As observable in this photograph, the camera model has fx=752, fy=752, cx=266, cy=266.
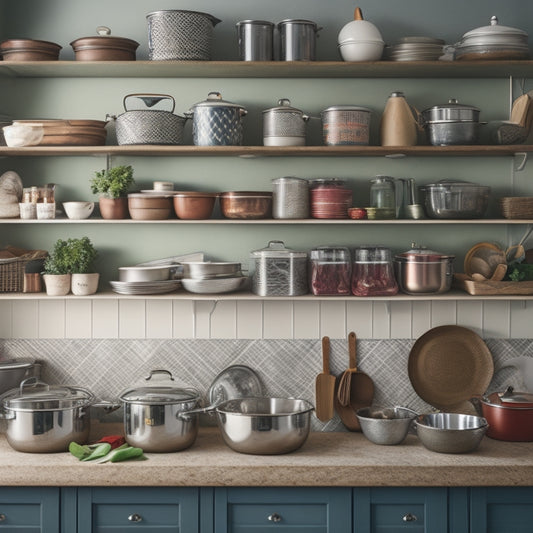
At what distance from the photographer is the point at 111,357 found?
371cm

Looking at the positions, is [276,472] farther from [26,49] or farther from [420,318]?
[26,49]

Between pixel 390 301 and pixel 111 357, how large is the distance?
1401 mm

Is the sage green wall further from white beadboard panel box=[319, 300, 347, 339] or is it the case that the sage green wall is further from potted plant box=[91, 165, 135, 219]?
white beadboard panel box=[319, 300, 347, 339]

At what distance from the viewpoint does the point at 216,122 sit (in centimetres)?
338

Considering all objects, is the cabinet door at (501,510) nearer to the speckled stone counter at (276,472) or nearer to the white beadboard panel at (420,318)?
the speckled stone counter at (276,472)

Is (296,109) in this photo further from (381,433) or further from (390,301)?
(381,433)

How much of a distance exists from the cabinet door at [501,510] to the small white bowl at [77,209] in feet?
6.86

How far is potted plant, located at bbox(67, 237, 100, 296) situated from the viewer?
3475 millimetres

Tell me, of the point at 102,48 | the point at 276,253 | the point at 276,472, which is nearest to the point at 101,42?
the point at 102,48

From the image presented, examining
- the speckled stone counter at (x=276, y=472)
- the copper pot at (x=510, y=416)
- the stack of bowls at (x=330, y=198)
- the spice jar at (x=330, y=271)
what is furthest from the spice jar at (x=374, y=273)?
the speckled stone counter at (x=276, y=472)

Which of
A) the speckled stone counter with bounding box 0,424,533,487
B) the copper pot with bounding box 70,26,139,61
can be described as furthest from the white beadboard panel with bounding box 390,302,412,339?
the copper pot with bounding box 70,26,139,61

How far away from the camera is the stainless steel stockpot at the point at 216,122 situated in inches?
133

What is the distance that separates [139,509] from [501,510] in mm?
1482

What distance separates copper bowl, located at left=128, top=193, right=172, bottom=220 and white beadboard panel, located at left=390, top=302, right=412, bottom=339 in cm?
121
